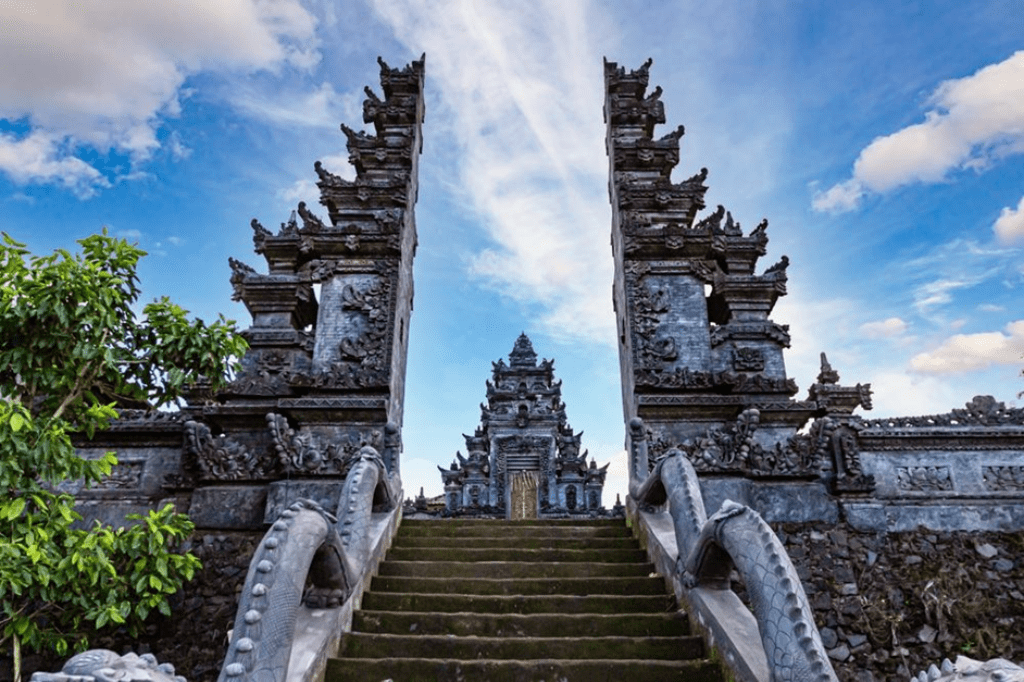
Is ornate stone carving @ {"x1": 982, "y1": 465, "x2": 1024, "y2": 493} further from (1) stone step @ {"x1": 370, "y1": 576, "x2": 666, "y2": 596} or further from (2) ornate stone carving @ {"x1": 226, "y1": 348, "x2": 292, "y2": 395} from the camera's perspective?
(2) ornate stone carving @ {"x1": 226, "y1": 348, "x2": 292, "y2": 395}

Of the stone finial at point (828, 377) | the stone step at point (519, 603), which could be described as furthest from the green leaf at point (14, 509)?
the stone finial at point (828, 377)

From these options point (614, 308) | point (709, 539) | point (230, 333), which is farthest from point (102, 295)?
point (614, 308)

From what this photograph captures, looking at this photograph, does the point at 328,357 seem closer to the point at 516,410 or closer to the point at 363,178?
the point at 363,178

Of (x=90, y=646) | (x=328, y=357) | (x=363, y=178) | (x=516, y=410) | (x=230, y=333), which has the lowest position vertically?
(x=90, y=646)

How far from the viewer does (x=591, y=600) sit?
5930 mm

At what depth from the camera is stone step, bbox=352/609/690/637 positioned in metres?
5.52

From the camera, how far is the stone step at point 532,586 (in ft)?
20.5

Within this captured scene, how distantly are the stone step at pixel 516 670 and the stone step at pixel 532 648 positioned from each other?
217 mm

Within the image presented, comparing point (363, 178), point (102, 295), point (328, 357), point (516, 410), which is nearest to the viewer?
point (102, 295)

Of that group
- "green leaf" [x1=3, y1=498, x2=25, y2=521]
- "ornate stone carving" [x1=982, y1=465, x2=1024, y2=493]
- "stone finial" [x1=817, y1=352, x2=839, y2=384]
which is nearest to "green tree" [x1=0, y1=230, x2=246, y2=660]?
"green leaf" [x1=3, y1=498, x2=25, y2=521]

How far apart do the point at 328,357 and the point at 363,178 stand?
414 cm

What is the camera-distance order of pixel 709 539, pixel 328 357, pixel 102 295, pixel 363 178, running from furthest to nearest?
1. pixel 363 178
2. pixel 328 357
3. pixel 102 295
4. pixel 709 539

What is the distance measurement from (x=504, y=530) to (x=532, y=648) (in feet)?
9.16

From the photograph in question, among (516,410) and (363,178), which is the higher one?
(363,178)
